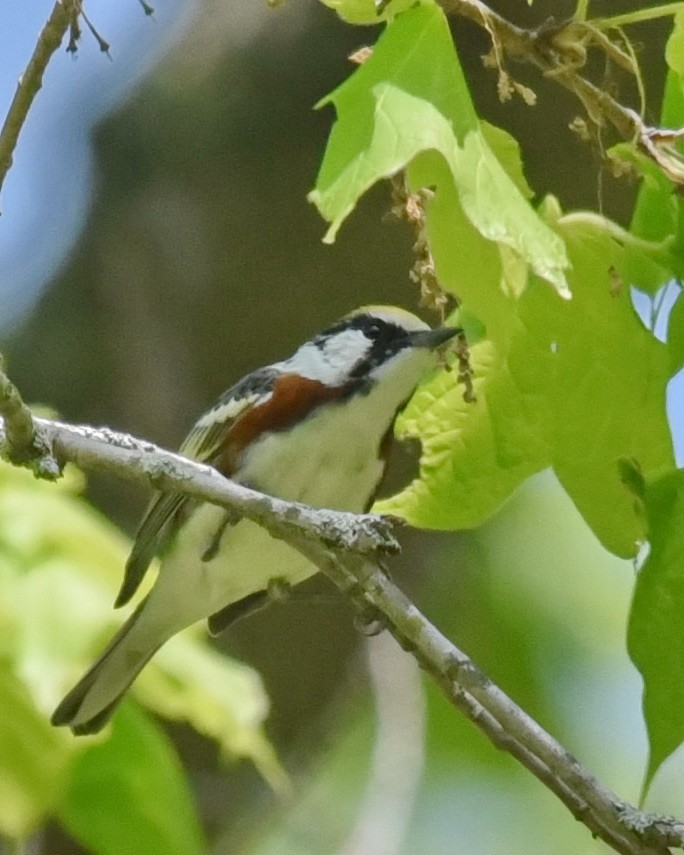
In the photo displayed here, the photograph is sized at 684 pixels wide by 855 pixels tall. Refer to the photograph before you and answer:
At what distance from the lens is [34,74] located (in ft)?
2.92

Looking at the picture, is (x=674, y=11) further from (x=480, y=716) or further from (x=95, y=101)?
(x=95, y=101)

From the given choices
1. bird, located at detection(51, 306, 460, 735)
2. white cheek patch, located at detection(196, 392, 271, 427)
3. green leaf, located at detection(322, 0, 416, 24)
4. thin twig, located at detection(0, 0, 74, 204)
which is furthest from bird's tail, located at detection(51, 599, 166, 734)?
green leaf, located at detection(322, 0, 416, 24)

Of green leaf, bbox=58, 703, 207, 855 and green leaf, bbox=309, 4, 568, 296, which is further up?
green leaf, bbox=309, 4, 568, 296

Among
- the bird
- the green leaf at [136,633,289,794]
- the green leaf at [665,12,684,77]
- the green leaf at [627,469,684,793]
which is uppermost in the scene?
the green leaf at [665,12,684,77]

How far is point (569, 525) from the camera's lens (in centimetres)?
356

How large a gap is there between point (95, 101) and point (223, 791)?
1.01 m

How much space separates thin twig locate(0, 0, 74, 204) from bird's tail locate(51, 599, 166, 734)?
0.94m

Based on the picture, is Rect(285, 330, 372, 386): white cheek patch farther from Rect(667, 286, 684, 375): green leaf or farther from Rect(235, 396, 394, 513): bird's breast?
Rect(667, 286, 684, 375): green leaf

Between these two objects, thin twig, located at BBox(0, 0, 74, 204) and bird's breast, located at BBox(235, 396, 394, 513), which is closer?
thin twig, located at BBox(0, 0, 74, 204)

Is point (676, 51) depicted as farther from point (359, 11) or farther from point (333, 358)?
point (333, 358)

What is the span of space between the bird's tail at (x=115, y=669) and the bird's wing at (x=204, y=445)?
126 mm

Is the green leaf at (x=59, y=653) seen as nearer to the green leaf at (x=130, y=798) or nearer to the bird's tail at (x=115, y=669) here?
the green leaf at (x=130, y=798)

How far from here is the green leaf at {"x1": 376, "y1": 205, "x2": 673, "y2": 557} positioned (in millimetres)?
915

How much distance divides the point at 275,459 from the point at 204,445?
0.47ft
